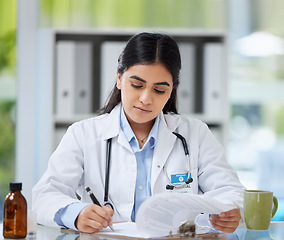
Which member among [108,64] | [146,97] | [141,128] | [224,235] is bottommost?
[224,235]

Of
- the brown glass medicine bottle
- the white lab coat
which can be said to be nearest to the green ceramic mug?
the white lab coat

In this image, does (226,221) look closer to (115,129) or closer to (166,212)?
(166,212)

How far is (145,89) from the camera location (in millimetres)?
1868

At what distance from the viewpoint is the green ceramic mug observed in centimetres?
167

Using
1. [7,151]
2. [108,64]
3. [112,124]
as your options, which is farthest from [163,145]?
[7,151]

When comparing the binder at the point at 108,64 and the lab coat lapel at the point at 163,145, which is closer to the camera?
the lab coat lapel at the point at 163,145

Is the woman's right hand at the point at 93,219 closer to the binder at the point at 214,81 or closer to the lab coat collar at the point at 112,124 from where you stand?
the lab coat collar at the point at 112,124

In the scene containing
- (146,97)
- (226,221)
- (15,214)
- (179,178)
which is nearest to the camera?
(15,214)

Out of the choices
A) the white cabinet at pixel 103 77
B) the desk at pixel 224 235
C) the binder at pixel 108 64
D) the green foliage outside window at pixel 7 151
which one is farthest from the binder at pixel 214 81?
the desk at pixel 224 235

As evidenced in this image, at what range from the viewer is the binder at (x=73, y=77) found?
374 cm

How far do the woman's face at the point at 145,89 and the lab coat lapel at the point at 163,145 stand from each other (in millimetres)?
123

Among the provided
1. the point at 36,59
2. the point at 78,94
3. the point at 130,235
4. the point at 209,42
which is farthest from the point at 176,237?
the point at 36,59

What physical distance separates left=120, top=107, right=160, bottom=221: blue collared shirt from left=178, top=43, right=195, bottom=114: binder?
1.73 meters

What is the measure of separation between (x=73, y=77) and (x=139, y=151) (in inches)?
73.3
